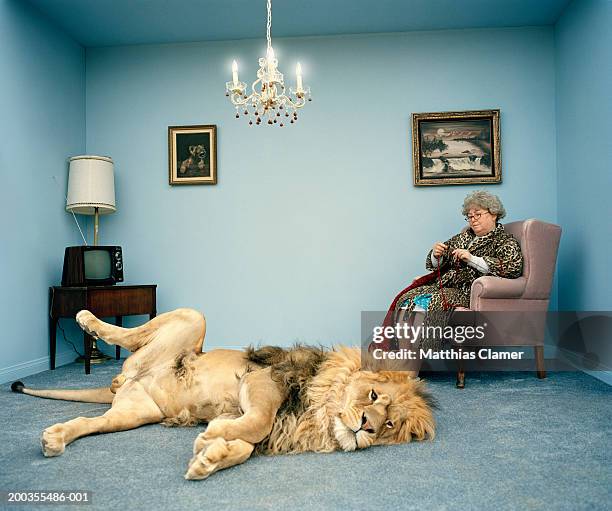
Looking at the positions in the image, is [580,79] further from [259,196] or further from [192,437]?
[192,437]

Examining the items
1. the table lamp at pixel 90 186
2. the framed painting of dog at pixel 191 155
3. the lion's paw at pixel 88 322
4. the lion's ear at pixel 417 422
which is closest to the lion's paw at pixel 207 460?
the lion's ear at pixel 417 422

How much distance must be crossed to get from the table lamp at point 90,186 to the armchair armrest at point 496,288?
272cm

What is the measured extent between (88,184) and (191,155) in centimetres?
86

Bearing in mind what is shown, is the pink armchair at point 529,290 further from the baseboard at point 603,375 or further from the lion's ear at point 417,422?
the lion's ear at point 417,422

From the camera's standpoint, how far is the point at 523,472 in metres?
1.75

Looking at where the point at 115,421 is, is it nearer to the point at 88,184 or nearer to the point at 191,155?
the point at 88,184

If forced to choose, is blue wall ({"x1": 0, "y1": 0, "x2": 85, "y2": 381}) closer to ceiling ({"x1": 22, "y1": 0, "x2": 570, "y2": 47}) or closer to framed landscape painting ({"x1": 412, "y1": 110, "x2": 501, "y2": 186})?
ceiling ({"x1": 22, "y1": 0, "x2": 570, "y2": 47})

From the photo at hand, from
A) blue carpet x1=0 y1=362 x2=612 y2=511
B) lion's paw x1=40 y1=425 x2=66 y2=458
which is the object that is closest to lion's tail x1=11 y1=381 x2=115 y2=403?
blue carpet x1=0 y1=362 x2=612 y2=511

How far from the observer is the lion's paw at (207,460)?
1.62m

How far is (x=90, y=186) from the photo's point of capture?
411 centimetres

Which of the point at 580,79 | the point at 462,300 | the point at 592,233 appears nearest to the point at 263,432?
the point at 462,300

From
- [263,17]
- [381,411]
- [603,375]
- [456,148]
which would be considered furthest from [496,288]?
[263,17]

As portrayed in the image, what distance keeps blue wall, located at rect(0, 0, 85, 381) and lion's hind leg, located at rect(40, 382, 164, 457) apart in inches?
68.0

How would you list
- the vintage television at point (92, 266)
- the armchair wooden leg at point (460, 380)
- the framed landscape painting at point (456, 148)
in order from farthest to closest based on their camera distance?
the framed landscape painting at point (456, 148) → the vintage television at point (92, 266) → the armchair wooden leg at point (460, 380)
